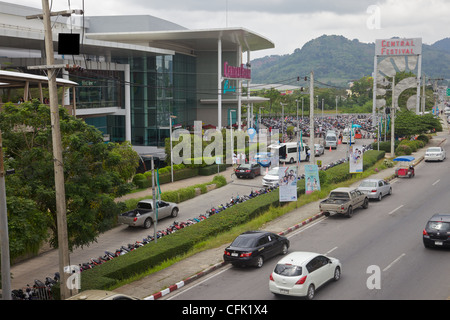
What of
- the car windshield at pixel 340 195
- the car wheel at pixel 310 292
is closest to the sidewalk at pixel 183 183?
the car windshield at pixel 340 195

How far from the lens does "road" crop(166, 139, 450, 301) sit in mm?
16297

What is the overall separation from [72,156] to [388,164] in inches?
1372

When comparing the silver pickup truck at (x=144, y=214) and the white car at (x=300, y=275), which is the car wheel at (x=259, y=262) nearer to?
the white car at (x=300, y=275)

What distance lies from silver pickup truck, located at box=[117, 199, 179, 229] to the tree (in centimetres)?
866

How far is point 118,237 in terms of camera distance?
1099 inches

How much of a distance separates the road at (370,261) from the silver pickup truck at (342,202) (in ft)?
1.69

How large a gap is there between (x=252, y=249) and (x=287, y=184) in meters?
10.1

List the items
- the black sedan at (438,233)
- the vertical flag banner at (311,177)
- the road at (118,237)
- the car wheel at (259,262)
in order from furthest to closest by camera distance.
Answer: the vertical flag banner at (311,177), the road at (118,237), the black sedan at (438,233), the car wheel at (259,262)

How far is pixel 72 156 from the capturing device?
746 inches

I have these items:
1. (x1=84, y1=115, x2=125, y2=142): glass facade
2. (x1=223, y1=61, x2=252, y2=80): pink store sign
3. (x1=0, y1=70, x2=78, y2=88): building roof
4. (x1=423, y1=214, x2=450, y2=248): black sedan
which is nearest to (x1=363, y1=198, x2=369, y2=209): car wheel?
(x1=423, y1=214, x2=450, y2=248): black sedan

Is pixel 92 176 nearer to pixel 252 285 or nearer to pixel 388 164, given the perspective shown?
pixel 252 285

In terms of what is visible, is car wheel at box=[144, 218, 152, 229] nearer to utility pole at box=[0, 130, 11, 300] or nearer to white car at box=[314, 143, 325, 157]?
utility pole at box=[0, 130, 11, 300]

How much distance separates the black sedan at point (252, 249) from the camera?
63.3 ft

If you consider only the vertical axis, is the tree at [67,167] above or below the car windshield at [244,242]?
above
